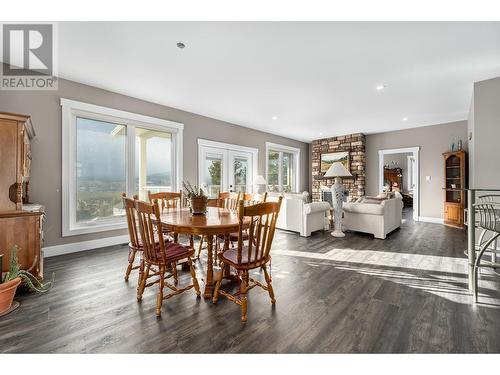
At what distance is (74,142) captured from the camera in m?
3.56

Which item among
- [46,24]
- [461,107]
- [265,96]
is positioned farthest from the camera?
[461,107]

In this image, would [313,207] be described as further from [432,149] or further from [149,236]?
[432,149]

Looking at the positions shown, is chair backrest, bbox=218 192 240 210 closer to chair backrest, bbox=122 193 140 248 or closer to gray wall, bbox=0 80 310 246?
chair backrest, bbox=122 193 140 248

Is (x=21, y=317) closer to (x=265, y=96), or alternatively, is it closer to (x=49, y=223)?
(x=49, y=223)

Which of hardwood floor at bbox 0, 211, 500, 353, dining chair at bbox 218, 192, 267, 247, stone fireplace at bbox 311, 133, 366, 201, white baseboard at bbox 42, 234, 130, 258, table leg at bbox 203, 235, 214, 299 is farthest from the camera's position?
stone fireplace at bbox 311, 133, 366, 201

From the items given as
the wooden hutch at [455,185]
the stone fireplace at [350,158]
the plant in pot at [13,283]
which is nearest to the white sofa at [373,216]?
the wooden hutch at [455,185]

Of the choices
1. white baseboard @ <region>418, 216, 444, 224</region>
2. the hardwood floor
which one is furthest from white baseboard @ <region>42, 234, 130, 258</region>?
white baseboard @ <region>418, 216, 444, 224</region>

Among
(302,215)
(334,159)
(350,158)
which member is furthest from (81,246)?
(350,158)

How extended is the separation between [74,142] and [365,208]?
5.20m

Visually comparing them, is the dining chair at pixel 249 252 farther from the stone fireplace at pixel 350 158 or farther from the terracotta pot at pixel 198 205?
the stone fireplace at pixel 350 158

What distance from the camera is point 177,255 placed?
2.04 m

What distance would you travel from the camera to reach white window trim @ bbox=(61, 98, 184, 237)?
342cm
